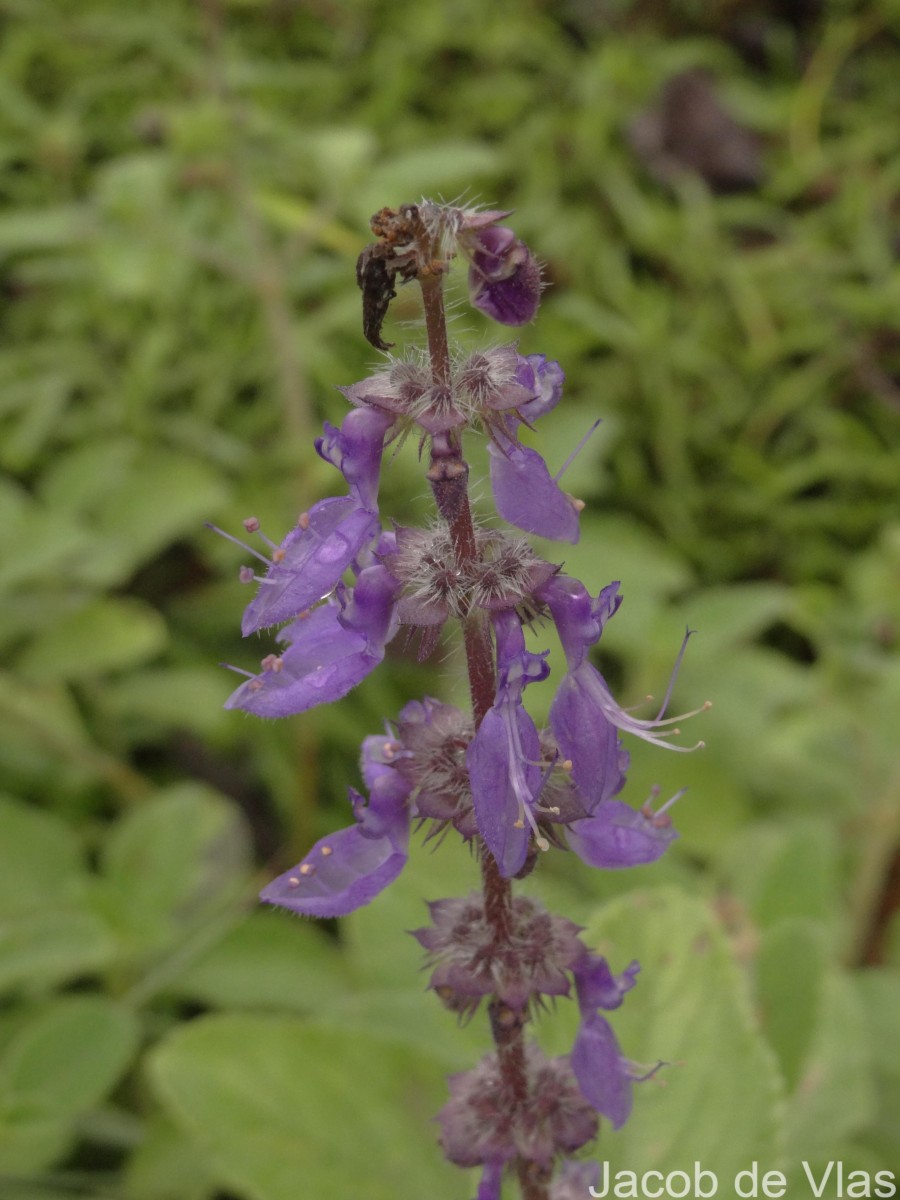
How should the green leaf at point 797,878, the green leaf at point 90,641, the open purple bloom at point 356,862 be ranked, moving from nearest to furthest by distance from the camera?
1. the open purple bloom at point 356,862
2. the green leaf at point 797,878
3. the green leaf at point 90,641

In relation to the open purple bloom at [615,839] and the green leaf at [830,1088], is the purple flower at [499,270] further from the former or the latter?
the green leaf at [830,1088]

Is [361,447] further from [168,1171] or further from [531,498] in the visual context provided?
[168,1171]

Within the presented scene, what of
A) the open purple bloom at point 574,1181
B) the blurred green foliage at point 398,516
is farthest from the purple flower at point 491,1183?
the blurred green foliage at point 398,516

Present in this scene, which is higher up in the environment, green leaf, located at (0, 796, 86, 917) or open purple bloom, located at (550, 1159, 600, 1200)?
open purple bloom, located at (550, 1159, 600, 1200)

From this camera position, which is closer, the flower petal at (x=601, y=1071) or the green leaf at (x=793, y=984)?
the flower petal at (x=601, y=1071)

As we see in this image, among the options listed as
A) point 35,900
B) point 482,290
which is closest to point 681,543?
point 35,900

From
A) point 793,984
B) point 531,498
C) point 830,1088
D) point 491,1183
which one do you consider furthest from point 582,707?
point 830,1088

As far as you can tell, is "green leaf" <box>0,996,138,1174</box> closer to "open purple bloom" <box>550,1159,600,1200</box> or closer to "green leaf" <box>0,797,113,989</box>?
"green leaf" <box>0,797,113,989</box>

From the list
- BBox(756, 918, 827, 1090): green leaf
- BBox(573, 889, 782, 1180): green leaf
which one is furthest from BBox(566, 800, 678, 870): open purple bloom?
BBox(756, 918, 827, 1090): green leaf
